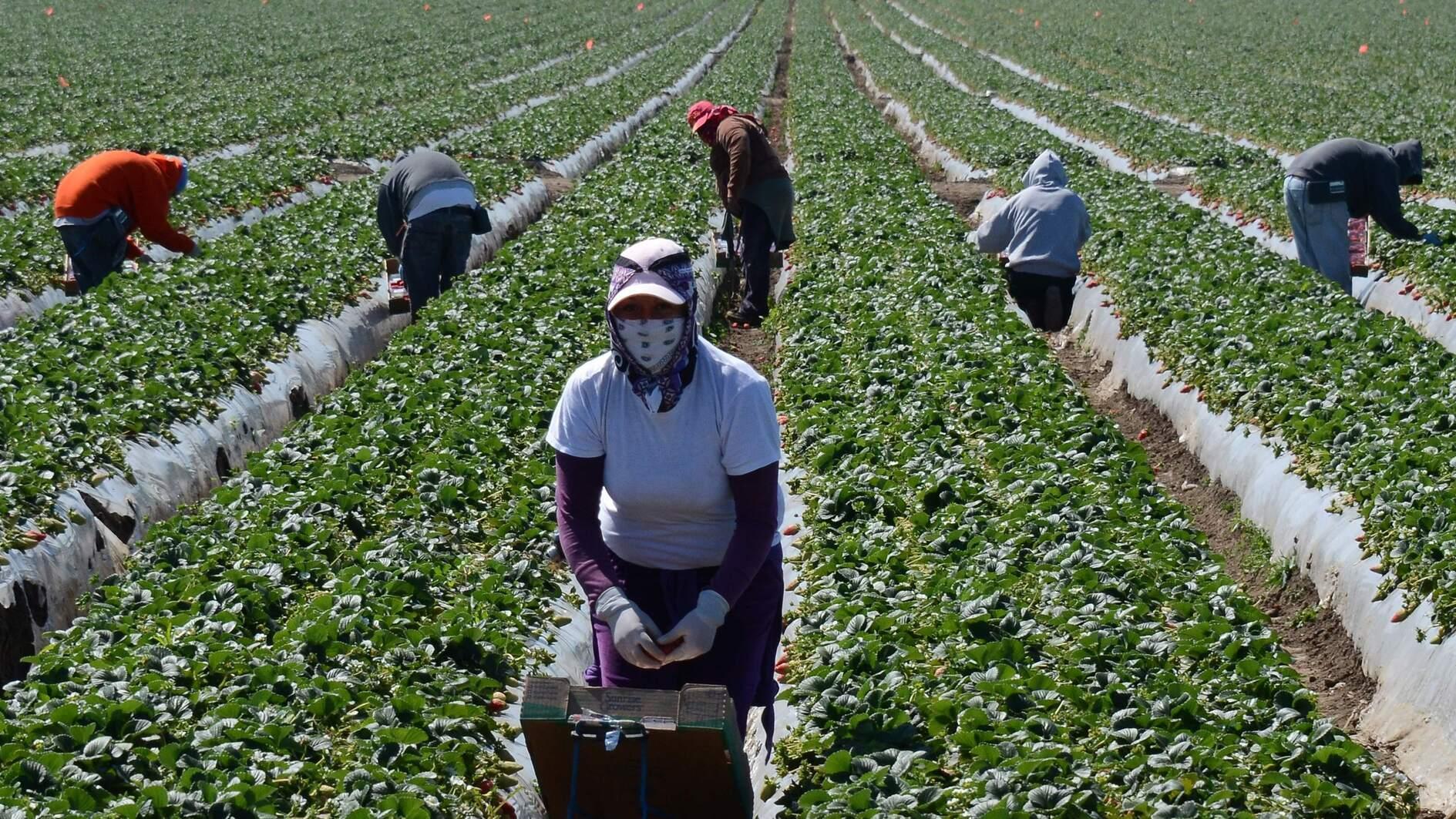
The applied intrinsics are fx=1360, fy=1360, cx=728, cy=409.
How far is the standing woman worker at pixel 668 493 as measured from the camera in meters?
3.86

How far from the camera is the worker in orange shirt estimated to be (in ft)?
37.0

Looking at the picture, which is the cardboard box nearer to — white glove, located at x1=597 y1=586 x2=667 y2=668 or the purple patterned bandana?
white glove, located at x1=597 y1=586 x2=667 y2=668

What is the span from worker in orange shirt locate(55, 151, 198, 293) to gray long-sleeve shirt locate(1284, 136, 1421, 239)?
31.6 ft

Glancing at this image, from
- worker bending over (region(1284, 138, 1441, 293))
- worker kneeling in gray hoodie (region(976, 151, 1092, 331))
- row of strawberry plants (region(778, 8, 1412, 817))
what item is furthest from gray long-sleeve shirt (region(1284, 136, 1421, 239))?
row of strawberry plants (region(778, 8, 1412, 817))

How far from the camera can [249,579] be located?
18.7 feet

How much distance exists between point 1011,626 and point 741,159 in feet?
22.5

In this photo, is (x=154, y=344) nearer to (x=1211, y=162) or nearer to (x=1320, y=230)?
(x=1320, y=230)

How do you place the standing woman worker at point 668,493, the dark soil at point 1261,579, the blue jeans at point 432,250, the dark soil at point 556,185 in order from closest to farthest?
the standing woman worker at point 668,493 < the dark soil at point 1261,579 < the blue jeans at point 432,250 < the dark soil at point 556,185

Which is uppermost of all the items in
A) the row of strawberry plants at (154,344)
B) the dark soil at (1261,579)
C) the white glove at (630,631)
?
the white glove at (630,631)

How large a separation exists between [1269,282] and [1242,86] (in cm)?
2343

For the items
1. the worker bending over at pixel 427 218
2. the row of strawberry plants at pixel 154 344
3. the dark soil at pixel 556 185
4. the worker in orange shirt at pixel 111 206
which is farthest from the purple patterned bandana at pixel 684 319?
the dark soil at pixel 556 185

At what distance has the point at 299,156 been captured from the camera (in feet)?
68.0

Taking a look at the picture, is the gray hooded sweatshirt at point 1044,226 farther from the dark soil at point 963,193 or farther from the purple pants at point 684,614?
the dark soil at point 963,193

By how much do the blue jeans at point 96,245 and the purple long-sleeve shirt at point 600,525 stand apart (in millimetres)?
8910
